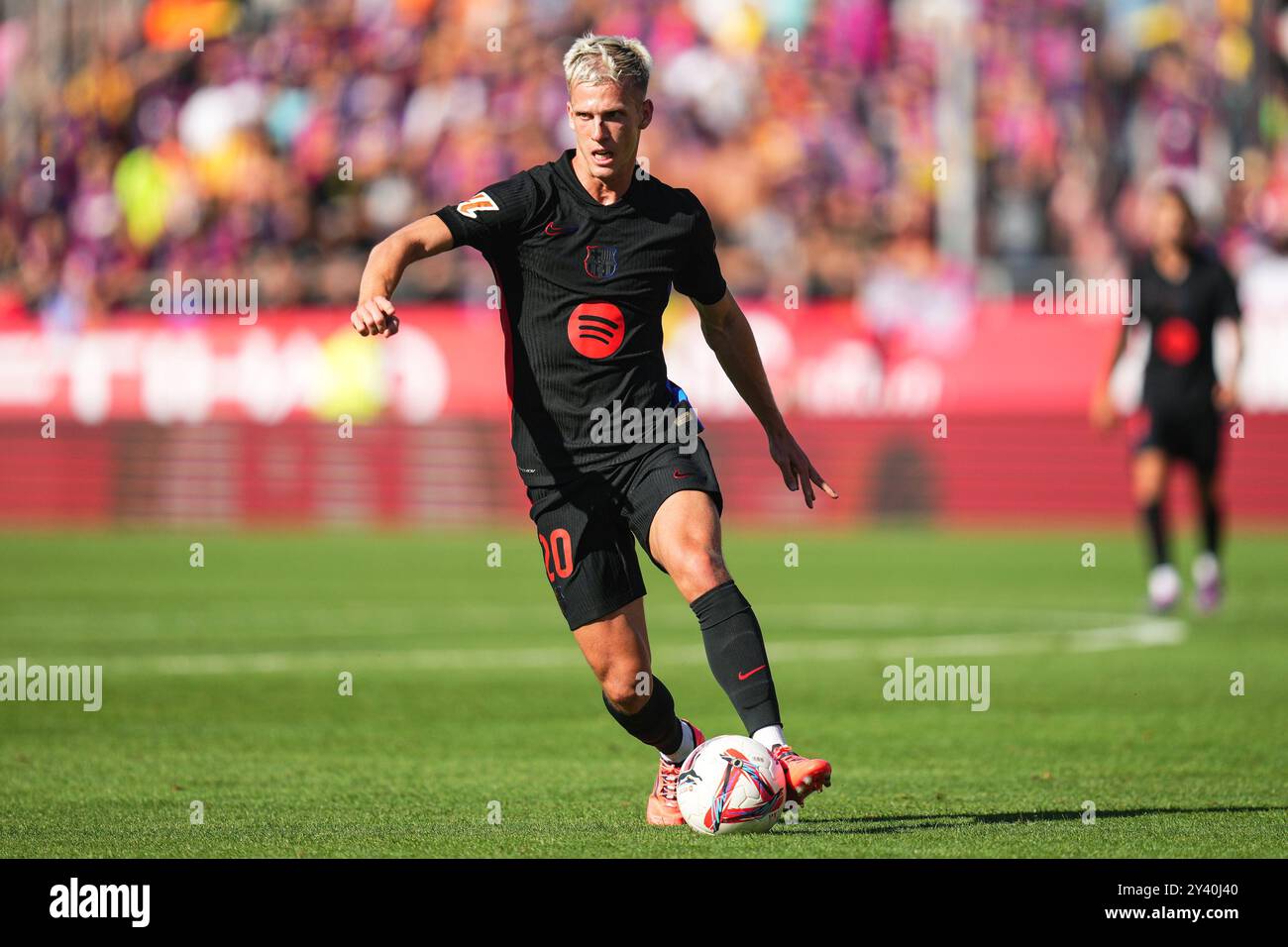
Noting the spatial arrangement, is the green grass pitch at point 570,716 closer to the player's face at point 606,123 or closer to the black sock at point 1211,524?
the black sock at point 1211,524

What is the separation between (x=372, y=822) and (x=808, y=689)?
14.6 ft

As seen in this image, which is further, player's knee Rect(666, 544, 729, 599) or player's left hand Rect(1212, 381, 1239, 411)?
player's left hand Rect(1212, 381, 1239, 411)

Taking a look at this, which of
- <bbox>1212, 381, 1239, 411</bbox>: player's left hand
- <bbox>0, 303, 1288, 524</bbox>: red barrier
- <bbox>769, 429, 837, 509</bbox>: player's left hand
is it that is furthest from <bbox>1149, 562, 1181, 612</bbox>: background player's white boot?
<bbox>769, 429, 837, 509</bbox>: player's left hand

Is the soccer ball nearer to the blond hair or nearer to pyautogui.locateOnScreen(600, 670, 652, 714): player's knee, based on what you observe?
pyautogui.locateOnScreen(600, 670, 652, 714): player's knee

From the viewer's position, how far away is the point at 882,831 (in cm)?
632

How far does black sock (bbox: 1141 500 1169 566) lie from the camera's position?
1416 centimetres

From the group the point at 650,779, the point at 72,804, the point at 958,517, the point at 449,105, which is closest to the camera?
the point at 72,804

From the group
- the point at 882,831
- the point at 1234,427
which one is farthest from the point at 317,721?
the point at 1234,427

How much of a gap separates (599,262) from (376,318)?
1.02 meters

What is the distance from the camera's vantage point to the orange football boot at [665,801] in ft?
21.6

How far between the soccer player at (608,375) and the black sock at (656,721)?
1 centimetres

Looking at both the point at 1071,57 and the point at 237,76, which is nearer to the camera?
the point at 1071,57

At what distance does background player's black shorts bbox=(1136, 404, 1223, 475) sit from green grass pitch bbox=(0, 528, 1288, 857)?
3.73ft
